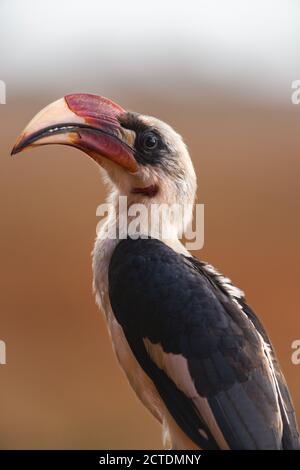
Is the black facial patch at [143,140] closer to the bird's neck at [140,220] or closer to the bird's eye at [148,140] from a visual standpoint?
the bird's eye at [148,140]

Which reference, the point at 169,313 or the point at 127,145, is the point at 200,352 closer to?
the point at 169,313

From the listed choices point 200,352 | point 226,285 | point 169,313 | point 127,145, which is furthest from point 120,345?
point 127,145

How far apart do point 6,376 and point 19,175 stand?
11.7 feet

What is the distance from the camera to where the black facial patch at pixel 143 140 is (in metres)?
4.72

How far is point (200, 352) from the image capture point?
4.09 m

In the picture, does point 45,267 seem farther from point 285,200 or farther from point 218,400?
point 218,400

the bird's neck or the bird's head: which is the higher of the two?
the bird's head

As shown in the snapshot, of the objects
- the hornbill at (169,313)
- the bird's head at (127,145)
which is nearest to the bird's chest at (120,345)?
the hornbill at (169,313)

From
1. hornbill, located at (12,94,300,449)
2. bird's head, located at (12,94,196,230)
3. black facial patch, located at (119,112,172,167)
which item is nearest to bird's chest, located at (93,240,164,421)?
hornbill, located at (12,94,300,449)

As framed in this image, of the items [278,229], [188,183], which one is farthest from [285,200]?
[188,183]

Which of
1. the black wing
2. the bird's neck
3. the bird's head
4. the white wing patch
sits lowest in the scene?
the black wing

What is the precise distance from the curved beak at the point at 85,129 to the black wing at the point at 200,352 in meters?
0.56

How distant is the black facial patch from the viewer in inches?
186

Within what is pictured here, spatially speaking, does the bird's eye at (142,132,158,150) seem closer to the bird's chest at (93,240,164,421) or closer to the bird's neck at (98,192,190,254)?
the bird's neck at (98,192,190,254)
